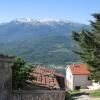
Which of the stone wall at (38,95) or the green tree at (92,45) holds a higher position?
the green tree at (92,45)

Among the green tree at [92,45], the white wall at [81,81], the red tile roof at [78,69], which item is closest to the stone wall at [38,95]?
the green tree at [92,45]

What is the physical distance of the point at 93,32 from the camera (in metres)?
45.4

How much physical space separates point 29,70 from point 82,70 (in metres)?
79.3

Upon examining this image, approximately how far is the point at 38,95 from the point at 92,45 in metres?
34.3

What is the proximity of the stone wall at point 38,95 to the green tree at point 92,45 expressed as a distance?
32.7m

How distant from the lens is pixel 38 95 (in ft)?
29.5

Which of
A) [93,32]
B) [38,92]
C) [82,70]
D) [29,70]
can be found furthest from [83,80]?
[38,92]

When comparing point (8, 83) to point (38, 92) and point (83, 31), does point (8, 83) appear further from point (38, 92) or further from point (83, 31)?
point (83, 31)

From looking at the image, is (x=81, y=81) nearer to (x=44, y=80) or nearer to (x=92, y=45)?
(x=92, y=45)

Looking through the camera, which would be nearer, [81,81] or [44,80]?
[44,80]

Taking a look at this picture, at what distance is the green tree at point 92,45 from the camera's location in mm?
42594

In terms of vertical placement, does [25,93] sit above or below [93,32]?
below

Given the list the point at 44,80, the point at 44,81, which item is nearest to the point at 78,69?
the point at 44,80

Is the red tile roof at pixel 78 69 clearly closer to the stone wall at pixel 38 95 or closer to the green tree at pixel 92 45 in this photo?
the green tree at pixel 92 45
